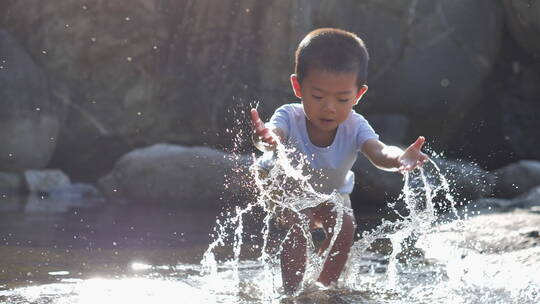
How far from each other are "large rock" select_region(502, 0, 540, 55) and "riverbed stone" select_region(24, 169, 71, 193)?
4712mm

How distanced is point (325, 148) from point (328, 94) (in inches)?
14.7

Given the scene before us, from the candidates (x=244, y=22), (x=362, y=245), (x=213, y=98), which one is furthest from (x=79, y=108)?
(x=362, y=245)

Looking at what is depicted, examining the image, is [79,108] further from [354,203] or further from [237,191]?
[354,203]

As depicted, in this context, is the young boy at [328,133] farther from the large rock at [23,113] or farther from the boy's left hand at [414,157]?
the large rock at [23,113]

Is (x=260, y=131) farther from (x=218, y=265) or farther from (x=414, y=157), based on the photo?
(x=218, y=265)

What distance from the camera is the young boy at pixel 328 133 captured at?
3002 millimetres

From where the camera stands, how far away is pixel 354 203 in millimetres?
6605

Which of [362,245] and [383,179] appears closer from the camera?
[362,245]

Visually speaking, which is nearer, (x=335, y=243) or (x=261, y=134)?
(x=261, y=134)

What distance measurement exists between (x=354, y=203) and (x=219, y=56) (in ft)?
7.40

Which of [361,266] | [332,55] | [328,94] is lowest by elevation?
[361,266]

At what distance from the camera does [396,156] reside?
2.89 meters

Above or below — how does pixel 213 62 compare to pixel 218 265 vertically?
above

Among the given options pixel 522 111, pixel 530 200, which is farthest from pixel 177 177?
pixel 522 111
